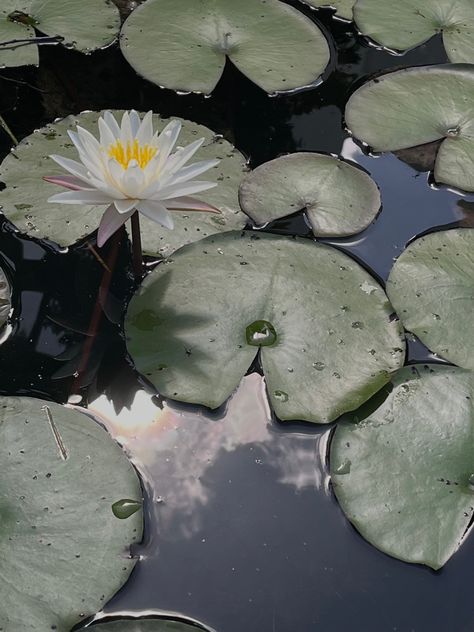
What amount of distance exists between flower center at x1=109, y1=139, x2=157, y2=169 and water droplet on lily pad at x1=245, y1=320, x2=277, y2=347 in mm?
558

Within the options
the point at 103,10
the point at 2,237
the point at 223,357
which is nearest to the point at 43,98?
the point at 103,10

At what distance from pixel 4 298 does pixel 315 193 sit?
1.10 metres

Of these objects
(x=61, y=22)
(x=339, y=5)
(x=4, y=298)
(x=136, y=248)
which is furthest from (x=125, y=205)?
(x=339, y=5)

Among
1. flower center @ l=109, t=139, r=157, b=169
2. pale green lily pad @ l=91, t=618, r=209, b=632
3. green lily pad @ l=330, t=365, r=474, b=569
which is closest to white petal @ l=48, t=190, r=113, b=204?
flower center @ l=109, t=139, r=157, b=169

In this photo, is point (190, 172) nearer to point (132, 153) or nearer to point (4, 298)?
point (132, 153)

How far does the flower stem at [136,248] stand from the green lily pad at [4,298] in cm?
40

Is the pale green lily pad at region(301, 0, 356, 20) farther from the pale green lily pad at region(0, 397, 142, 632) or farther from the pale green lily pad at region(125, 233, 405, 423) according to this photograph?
the pale green lily pad at region(0, 397, 142, 632)

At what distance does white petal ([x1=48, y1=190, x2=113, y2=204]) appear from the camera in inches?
72.7

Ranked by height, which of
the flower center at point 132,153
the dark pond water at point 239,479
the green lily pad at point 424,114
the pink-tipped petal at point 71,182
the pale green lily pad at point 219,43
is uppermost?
the flower center at point 132,153

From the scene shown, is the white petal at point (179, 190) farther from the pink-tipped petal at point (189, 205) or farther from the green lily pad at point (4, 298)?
the green lily pad at point (4, 298)

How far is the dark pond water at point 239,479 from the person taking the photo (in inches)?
65.1

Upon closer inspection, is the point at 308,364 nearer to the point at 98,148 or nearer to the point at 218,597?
the point at 218,597

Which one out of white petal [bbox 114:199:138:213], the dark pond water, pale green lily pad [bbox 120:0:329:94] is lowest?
the dark pond water

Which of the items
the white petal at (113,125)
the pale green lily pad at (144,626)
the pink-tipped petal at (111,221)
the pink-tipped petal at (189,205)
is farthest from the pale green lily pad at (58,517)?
the white petal at (113,125)
